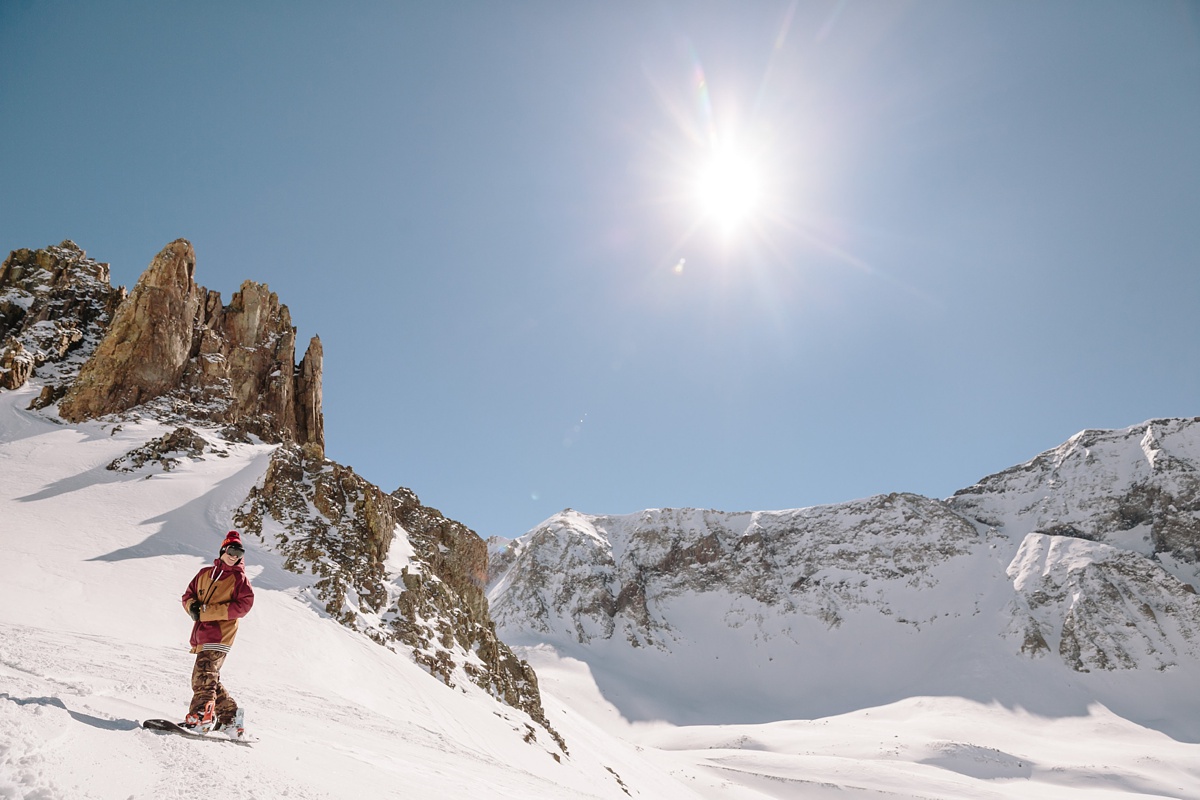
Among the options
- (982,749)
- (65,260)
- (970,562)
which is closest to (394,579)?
(65,260)

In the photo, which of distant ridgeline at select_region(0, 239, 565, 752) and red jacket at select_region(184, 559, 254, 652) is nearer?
red jacket at select_region(184, 559, 254, 652)

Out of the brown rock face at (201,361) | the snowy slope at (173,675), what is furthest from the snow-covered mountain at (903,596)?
the snowy slope at (173,675)

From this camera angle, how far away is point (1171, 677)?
8100cm

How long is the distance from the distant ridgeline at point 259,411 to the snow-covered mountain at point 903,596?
66.7 m

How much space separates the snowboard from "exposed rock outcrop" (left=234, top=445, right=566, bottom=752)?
15.8 metres

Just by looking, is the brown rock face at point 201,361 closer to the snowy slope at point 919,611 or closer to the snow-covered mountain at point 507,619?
the snow-covered mountain at point 507,619

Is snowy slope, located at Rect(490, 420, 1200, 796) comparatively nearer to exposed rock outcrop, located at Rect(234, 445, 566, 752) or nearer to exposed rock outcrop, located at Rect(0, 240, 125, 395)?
exposed rock outcrop, located at Rect(234, 445, 566, 752)

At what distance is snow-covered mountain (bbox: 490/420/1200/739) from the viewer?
284ft

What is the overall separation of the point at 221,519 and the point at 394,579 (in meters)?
7.45

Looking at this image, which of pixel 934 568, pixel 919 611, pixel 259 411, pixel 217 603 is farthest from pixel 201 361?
pixel 934 568

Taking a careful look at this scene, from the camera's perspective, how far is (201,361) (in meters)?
34.9

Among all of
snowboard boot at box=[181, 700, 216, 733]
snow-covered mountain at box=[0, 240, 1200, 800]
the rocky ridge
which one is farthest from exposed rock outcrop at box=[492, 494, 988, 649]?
snowboard boot at box=[181, 700, 216, 733]

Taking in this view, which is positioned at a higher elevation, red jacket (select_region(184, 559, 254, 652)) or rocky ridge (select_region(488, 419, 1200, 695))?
rocky ridge (select_region(488, 419, 1200, 695))

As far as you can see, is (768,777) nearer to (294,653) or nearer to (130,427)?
(294,653)
